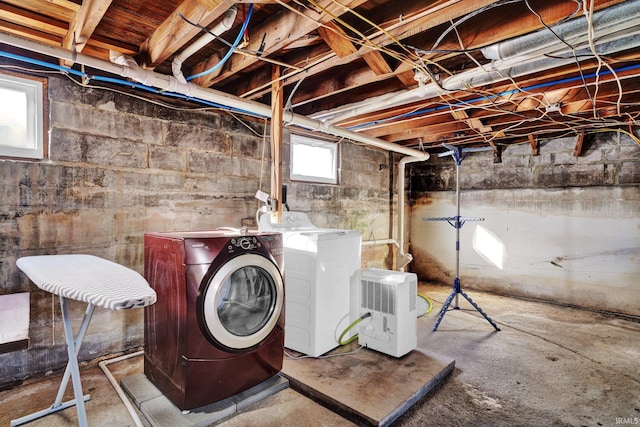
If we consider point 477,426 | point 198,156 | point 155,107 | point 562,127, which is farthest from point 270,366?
point 562,127

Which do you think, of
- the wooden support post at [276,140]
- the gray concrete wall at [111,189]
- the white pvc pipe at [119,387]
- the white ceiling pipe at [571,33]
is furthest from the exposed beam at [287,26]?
the white pvc pipe at [119,387]

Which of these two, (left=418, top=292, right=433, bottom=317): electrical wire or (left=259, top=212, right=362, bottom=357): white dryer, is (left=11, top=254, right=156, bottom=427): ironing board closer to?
(left=259, top=212, right=362, bottom=357): white dryer

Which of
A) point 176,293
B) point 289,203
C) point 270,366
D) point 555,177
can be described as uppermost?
point 555,177

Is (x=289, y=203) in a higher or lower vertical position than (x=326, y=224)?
higher

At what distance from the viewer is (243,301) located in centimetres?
214

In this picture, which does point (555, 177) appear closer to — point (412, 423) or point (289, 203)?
point (289, 203)

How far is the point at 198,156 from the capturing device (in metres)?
3.02

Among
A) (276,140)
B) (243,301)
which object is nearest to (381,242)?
(276,140)

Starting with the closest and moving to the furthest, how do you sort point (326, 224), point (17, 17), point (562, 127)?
1. point (17, 17)
2. point (562, 127)
3. point (326, 224)

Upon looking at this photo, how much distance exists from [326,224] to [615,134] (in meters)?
3.49

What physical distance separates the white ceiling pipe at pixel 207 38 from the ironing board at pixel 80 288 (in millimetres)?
1299

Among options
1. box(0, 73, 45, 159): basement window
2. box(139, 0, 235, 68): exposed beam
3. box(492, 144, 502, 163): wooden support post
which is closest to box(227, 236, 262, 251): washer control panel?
box(139, 0, 235, 68): exposed beam

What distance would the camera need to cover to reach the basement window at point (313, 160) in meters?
3.97

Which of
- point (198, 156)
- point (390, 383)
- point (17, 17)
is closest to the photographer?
point (17, 17)
